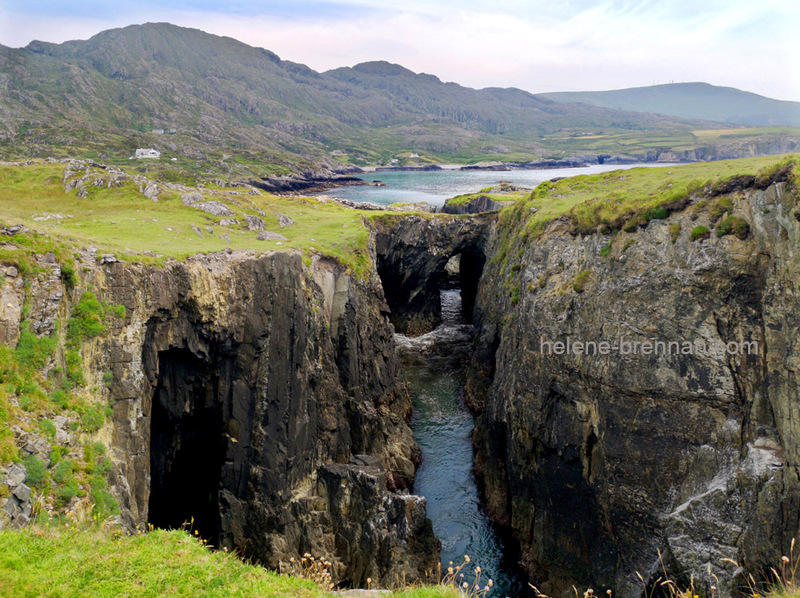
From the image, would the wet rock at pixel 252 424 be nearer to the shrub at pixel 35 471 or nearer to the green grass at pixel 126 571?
the shrub at pixel 35 471

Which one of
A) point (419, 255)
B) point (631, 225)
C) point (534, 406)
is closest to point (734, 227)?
point (631, 225)

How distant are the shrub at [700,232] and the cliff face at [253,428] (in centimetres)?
2038

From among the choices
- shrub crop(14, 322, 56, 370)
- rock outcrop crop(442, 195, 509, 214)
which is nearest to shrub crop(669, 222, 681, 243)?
shrub crop(14, 322, 56, 370)

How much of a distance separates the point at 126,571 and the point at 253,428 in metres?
16.4

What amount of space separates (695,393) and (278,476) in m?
20.9

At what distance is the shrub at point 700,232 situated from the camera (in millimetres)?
22745

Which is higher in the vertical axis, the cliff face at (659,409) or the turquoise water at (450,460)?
the cliff face at (659,409)

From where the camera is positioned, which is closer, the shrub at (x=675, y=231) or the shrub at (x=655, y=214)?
the shrub at (x=675, y=231)

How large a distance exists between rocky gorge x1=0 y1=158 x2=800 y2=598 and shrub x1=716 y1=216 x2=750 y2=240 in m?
0.16

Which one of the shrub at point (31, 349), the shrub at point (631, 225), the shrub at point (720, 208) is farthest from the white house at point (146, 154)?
the shrub at point (720, 208)

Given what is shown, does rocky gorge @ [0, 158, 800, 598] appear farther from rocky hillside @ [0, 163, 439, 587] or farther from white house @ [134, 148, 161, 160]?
white house @ [134, 148, 161, 160]

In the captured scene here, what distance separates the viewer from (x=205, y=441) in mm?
26422

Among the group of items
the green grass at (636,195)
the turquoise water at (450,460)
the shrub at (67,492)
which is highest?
the green grass at (636,195)

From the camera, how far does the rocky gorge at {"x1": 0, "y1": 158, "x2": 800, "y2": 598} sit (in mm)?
19578
